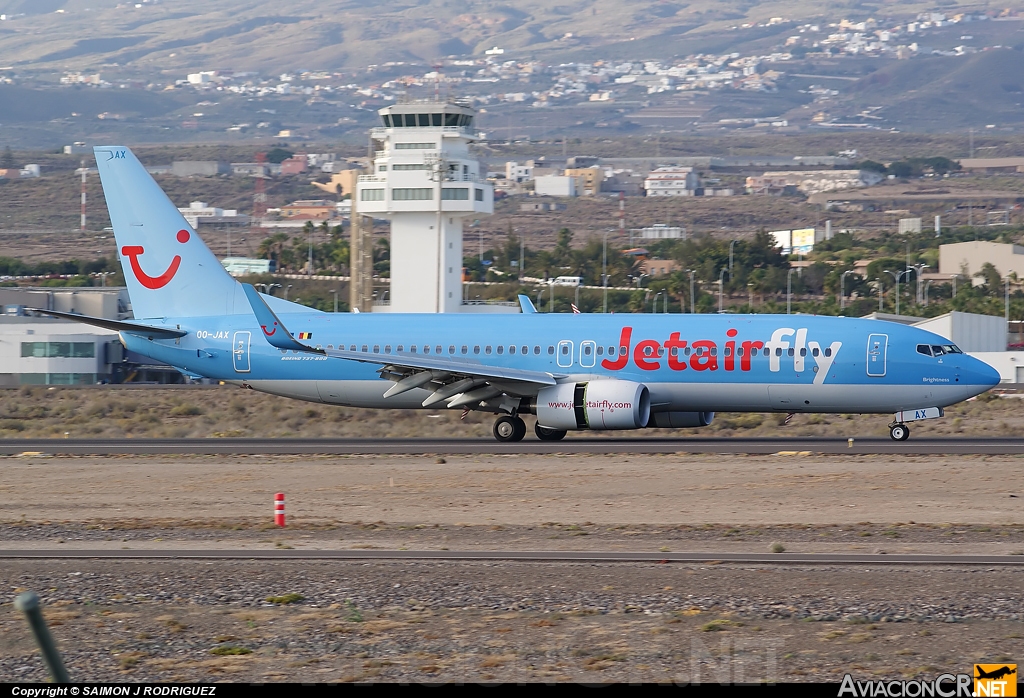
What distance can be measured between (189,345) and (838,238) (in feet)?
545

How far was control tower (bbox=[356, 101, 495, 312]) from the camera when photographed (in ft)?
284

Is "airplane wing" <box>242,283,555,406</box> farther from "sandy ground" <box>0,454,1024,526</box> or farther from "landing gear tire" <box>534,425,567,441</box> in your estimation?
"sandy ground" <box>0,454,1024,526</box>

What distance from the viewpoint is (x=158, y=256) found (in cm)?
3928

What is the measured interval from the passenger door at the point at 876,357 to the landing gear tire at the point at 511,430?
30.7 feet

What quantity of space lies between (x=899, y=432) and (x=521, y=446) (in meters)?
9.95

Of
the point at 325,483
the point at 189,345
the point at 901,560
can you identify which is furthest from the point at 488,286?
the point at 901,560

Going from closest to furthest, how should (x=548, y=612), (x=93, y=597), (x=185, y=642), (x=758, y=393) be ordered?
(x=185, y=642), (x=548, y=612), (x=93, y=597), (x=758, y=393)

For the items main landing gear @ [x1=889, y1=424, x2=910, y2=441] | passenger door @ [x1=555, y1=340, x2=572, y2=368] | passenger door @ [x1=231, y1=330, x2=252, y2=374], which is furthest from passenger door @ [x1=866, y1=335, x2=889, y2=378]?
passenger door @ [x1=231, y1=330, x2=252, y2=374]

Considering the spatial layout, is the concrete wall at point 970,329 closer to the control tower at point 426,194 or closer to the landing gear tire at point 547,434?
the control tower at point 426,194

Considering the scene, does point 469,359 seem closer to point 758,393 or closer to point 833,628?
point 758,393

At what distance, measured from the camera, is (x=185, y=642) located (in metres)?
13.3

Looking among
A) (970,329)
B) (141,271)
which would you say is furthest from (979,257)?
(141,271)

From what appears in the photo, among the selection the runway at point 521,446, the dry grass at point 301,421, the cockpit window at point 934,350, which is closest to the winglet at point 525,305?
the dry grass at point 301,421

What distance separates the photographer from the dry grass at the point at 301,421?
133 ft
